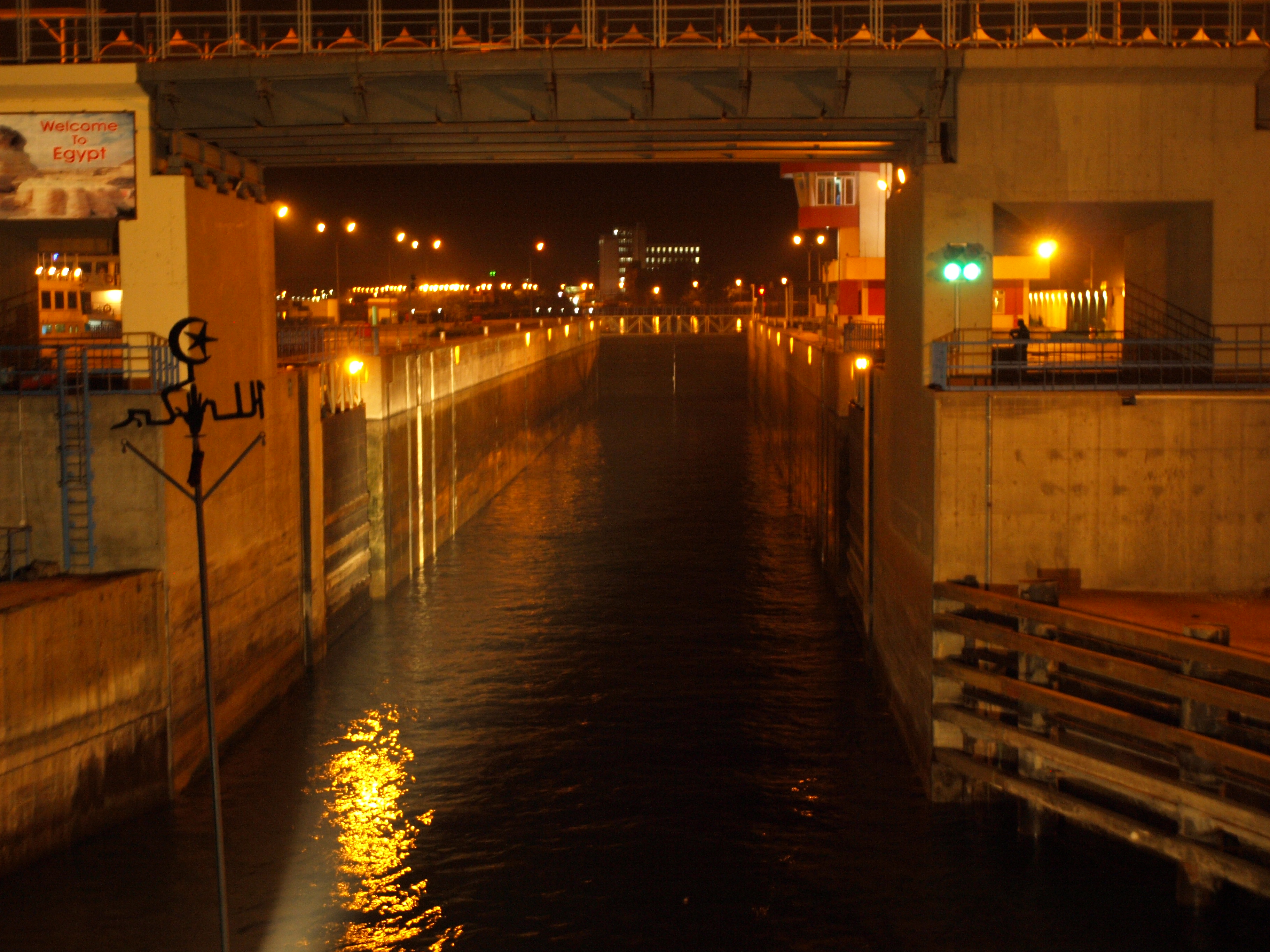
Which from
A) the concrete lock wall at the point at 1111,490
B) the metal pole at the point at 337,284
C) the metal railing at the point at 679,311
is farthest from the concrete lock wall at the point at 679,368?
the concrete lock wall at the point at 1111,490

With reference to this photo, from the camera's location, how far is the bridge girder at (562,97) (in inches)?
665

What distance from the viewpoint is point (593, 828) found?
47.6ft

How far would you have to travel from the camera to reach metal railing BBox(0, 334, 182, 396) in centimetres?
1470

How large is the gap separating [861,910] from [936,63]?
1029 centimetres

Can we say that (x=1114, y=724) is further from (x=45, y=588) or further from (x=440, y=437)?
(x=440, y=437)

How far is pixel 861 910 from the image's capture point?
12445 millimetres

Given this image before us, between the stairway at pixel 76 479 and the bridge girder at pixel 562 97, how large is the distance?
15.4 feet

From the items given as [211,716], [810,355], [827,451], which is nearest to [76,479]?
[211,716]

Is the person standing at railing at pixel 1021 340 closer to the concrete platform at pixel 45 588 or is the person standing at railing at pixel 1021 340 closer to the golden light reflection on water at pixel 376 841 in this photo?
the golden light reflection on water at pixel 376 841

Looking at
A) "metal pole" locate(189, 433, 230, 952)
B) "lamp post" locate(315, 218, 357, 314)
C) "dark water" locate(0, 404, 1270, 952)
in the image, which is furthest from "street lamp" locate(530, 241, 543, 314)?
"metal pole" locate(189, 433, 230, 952)

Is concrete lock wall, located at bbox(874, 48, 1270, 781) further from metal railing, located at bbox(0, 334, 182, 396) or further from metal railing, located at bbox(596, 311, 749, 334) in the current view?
metal railing, located at bbox(596, 311, 749, 334)

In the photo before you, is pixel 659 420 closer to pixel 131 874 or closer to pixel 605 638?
pixel 605 638

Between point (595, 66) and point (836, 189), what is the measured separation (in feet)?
134

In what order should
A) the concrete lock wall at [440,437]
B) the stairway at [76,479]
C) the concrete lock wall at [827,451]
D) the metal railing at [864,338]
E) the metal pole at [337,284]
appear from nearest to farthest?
the stairway at [76,479] < the concrete lock wall at [827,451] < the concrete lock wall at [440,437] < the metal railing at [864,338] < the metal pole at [337,284]
